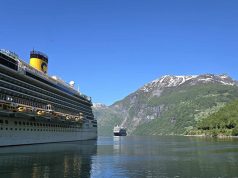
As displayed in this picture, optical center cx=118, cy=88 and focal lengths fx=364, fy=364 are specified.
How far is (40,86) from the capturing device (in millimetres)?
131375

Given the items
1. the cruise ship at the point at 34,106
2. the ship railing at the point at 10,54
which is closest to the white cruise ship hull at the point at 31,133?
the cruise ship at the point at 34,106

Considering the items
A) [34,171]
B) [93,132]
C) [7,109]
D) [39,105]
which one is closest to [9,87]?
[7,109]

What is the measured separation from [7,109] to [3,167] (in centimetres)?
3966

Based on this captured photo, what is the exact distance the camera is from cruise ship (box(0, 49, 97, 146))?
101625 mm

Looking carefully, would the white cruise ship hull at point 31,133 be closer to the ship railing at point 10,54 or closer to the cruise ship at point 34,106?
the cruise ship at point 34,106

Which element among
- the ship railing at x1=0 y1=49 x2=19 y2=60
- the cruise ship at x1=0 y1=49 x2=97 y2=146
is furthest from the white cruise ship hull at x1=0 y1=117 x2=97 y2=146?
the ship railing at x1=0 y1=49 x2=19 y2=60

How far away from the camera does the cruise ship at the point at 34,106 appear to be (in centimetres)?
10162

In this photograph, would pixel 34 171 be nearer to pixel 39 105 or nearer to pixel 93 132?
pixel 39 105

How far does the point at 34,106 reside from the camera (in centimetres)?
12194

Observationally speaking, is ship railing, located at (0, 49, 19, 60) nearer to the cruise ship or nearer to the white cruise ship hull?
the cruise ship

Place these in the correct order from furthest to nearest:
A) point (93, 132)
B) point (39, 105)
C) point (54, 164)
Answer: point (93, 132), point (39, 105), point (54, 164)

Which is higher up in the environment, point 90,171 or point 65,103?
point 65,103

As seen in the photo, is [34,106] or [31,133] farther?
[34,106]

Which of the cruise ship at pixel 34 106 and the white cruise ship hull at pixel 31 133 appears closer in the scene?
the white cruise ship hull at pixel 31 133
